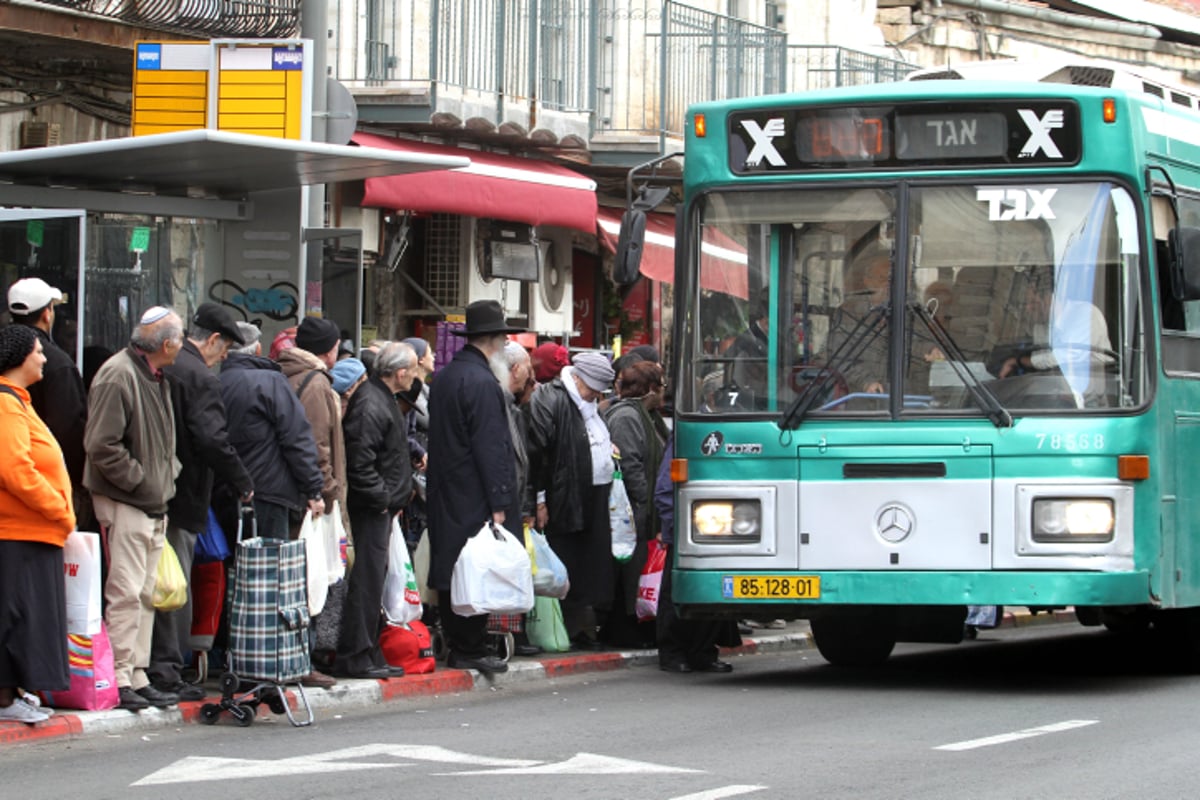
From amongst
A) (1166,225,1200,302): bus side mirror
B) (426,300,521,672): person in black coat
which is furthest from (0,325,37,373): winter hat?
(1166,225,1200,302): bus side mirror

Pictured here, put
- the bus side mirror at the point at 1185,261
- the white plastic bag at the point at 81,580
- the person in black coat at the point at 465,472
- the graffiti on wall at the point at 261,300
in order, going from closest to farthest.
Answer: the white plastic bag at the point at 81,580, the bus side mirror at the point at 1185,261, the person in black coat at the point at 465,472, the graffiti on wall at the point at 261,300

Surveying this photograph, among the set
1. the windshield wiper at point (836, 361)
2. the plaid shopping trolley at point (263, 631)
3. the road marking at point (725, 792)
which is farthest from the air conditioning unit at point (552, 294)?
the road marking at point (725, 792)

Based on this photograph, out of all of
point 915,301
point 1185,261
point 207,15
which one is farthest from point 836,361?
point 207,15

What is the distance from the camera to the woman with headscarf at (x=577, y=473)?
13.4m

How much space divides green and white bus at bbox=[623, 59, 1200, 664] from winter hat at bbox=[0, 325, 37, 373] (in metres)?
3.71

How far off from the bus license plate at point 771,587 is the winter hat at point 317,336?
2.53 m

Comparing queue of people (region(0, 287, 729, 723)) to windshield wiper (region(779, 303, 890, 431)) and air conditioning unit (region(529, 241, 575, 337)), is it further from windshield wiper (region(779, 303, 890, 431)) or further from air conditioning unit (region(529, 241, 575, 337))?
air conditioning unit (region(529, 241, 575, 337))

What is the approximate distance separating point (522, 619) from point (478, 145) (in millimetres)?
7515

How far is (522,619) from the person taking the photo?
13.4 meters

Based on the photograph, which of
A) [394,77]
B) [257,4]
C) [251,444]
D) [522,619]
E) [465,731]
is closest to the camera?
[465,731]

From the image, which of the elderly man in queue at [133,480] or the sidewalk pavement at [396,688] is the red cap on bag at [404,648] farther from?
the elderly man in queue at [133,480]

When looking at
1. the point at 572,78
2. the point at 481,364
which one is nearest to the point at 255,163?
the point at 481,364

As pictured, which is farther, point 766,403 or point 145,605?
point 766,403

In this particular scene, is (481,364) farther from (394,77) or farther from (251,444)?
(394,77)
